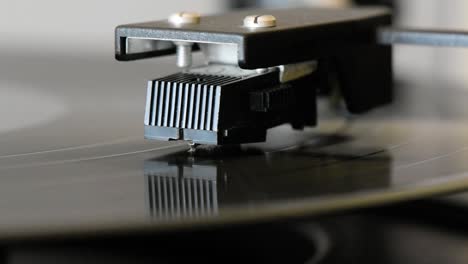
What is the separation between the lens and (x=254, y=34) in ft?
1.89

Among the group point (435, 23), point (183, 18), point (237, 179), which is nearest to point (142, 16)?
point (435, 23)

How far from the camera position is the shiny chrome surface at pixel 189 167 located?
0.46 meters

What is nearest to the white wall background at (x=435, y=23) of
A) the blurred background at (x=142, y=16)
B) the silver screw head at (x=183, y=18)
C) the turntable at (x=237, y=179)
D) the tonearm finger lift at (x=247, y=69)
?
the blurred background at (x=142, y=16)

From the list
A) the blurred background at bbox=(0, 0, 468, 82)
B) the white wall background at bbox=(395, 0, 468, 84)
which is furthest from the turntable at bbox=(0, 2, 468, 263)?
the white wall background at bbox=(395, 0, 468, 84)

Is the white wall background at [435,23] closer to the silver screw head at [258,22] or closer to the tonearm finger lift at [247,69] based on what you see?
the tonearm finger lift at [247,69]

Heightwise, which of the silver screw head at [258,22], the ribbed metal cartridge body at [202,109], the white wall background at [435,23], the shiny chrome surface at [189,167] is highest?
the silver screw head at [258,22]

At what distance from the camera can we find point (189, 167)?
57cm

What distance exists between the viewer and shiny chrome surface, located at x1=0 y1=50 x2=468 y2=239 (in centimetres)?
46

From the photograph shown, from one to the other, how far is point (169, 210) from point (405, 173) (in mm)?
155

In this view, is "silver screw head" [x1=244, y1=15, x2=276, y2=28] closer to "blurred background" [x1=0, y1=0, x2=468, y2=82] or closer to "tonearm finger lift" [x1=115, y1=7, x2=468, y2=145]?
"tonearm finger lift" [x1=115, y1=7, x2=468, y2=145]

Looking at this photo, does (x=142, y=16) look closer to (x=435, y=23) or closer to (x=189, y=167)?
(x=435, y=23)

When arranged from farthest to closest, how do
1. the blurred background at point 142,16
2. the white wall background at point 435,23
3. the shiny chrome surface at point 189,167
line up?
the white wall background at point 435,23 < the blurred background at point 142,16 < the shiny chrome surface at point 189,167

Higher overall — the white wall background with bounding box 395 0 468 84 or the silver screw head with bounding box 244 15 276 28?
the silver screw head with bounding box 244 15 276 28

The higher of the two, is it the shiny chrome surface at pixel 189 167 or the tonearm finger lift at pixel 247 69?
the tonearm finger lift at pixel 247 69
